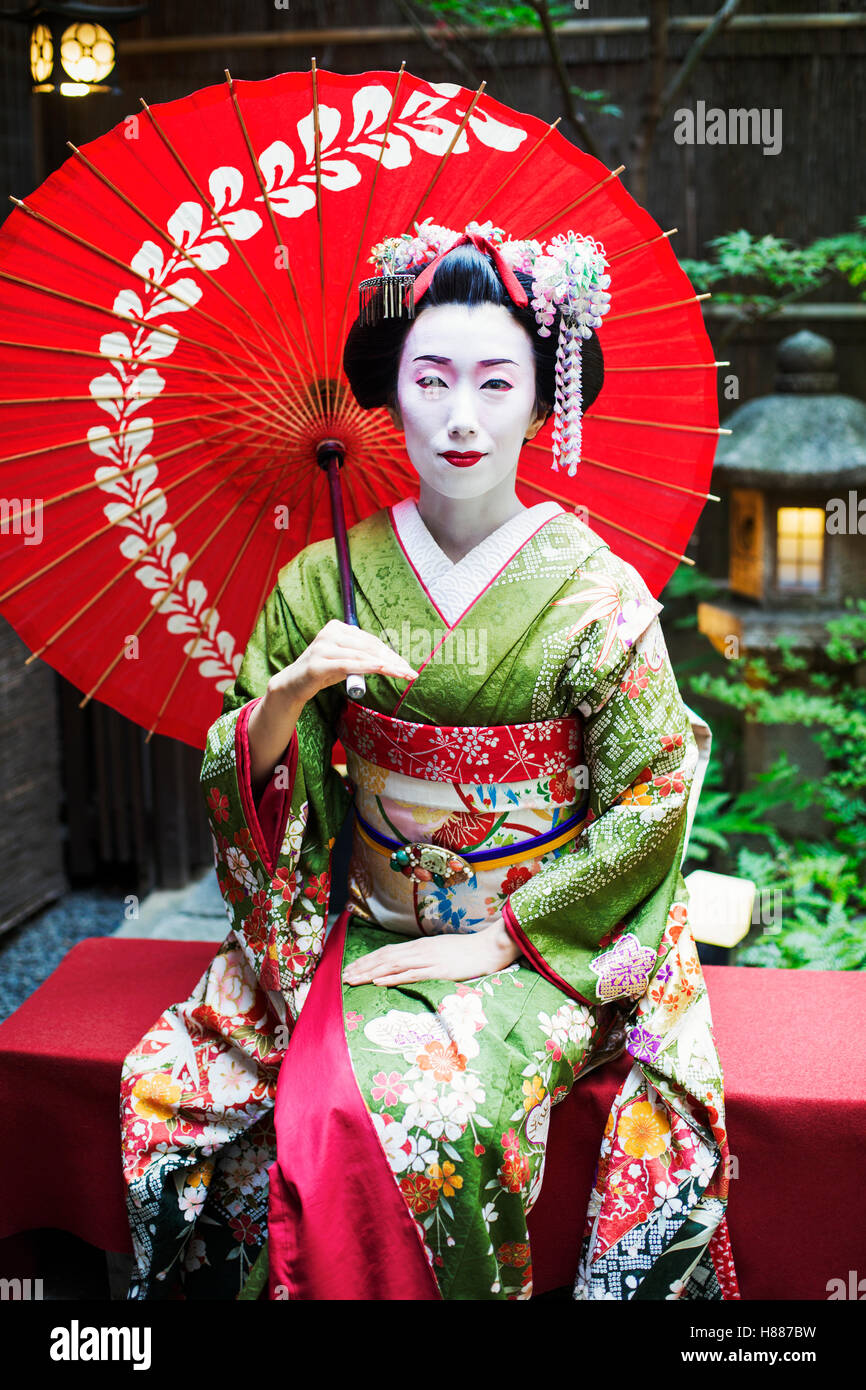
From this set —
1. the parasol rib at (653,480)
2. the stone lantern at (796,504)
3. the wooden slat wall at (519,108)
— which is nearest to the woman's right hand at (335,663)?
the parasol rib at (653,480)

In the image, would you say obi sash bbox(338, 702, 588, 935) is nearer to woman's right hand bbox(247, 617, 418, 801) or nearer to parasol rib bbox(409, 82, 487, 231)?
woman's right hand bbox(247, 617, 418, 801)

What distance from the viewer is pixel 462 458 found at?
201cm

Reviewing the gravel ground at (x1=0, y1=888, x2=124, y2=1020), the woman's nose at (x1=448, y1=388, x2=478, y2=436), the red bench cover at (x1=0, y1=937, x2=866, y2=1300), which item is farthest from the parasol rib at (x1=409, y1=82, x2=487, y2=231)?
the gravel ground at (x1=0, y1=888, x2=124, y2=1020)

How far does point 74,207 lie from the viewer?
2029 mm

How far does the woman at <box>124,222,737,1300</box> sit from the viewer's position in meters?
1.93

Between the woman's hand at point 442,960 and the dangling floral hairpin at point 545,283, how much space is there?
80 cm

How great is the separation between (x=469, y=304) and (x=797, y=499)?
2526 mm

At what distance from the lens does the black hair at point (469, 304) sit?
78.8 inches

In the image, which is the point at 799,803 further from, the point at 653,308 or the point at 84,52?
the point at 84,52

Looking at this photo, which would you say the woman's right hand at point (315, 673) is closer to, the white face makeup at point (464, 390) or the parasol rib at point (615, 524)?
the white face makeup at point (464, 390)

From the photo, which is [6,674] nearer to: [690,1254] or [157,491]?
[157,491]

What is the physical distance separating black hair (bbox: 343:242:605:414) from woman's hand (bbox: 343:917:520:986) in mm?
929
